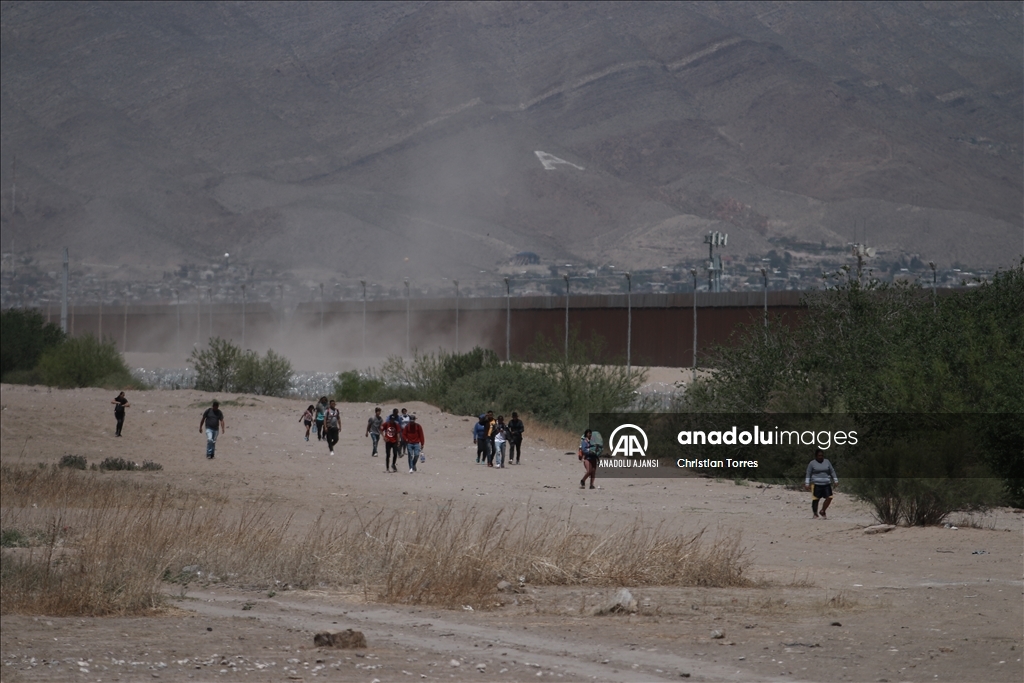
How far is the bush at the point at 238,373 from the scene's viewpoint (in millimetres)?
57469

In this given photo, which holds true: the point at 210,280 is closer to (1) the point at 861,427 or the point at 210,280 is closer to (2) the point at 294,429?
(2) the point at 294,429

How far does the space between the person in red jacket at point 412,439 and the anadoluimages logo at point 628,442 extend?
23.9 feet

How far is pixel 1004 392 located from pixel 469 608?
1595 cm

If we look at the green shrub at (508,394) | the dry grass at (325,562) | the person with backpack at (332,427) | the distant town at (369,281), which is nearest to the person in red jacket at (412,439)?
the person with backpack at (332,427)

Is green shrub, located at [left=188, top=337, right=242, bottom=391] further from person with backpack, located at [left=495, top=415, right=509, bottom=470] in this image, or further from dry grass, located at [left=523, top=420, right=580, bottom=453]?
person with backpack, located at [left=495, top=415, right=509, bottom=470]

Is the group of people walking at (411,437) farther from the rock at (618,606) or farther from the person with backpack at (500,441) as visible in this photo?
the rock at (618,606)

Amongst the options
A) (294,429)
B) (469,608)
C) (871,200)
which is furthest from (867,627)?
(871,200)

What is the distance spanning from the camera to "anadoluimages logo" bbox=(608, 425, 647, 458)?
1409 inches

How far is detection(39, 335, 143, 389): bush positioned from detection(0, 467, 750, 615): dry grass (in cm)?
3937

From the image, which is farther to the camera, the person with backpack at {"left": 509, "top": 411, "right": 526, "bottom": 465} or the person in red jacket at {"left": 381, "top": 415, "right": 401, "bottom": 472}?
the person with backpack at {"left": 509, "top": 411, "right": 526, "bottom": 465}

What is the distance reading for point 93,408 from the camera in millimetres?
44281

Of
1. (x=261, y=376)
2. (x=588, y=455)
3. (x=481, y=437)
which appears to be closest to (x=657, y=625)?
(x=588, y=455)

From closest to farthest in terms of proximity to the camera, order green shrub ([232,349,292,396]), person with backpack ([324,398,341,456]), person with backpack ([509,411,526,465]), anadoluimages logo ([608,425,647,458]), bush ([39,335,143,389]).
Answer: person with backpack ([509,411,526,465]) < person with backpack ([324,398,341,456]) < anadoluimages logo ([608,425,647,458]) < bush ([39,335,143,389]) < green shrub ([232,349,292,396])

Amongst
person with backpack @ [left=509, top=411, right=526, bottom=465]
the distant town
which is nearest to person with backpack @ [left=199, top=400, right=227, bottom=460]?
person with backpack @ [left=509, top=411, right=526, bottom=465]
